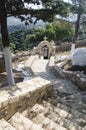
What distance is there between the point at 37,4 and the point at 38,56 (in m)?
11.5

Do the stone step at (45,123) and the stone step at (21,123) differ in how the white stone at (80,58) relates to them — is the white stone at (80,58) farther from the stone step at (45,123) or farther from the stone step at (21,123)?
the stone step at (21,123)

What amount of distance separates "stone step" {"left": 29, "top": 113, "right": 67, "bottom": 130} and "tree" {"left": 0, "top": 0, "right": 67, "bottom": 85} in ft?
12.6

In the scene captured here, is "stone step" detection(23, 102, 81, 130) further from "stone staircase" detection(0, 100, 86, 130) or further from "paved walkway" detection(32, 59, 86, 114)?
"paved walkway" detection(32, 59, 86, 114)

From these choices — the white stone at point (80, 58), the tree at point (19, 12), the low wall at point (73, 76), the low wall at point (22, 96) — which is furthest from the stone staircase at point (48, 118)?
the white stone at point (80, 58)

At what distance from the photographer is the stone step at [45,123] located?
5506 millimetres

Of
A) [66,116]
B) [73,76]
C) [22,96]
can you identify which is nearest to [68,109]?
[66,116]

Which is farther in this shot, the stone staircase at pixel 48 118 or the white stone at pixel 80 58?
the white stone at pixel 80 58

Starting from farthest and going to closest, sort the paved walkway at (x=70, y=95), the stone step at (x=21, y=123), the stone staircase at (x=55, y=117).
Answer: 1. the paved walkway at (x=70, y=95)
2. the stone staircase at (x=55, y=117)
3. the stone step at (x=21, y=123)

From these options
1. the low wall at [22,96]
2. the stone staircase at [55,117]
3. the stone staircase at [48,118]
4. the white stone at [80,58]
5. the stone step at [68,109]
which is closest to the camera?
the stone staircase at [48,118]

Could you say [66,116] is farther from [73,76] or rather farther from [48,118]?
[73,76]

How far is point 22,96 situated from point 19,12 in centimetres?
458

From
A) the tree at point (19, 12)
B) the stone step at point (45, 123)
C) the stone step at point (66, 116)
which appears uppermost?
the tree at point (19, 12)

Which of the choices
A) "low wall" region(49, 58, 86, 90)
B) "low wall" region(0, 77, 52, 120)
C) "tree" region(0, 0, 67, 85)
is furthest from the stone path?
"tree" region(0, 0, 67, 85)

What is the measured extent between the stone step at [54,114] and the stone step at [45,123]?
0.20 m
